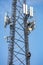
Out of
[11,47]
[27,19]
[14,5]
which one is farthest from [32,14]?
[11,47]

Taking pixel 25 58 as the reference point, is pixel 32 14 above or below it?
above

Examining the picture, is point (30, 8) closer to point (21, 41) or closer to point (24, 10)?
point (24, 10)

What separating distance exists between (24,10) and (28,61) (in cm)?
509

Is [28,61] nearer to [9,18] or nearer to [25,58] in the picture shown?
[25,58]

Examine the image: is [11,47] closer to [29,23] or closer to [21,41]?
[21,41]

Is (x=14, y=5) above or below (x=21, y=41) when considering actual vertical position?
above

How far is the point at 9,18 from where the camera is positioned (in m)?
21.4

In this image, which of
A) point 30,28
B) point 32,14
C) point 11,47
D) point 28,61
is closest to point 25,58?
point 28,61

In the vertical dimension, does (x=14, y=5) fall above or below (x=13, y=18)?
above

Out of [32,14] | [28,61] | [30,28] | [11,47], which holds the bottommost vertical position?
[28,61]

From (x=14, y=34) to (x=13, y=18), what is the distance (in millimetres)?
1587

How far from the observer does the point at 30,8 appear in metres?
21.7

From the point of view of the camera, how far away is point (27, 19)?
21438 mm

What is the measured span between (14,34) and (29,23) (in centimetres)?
195
